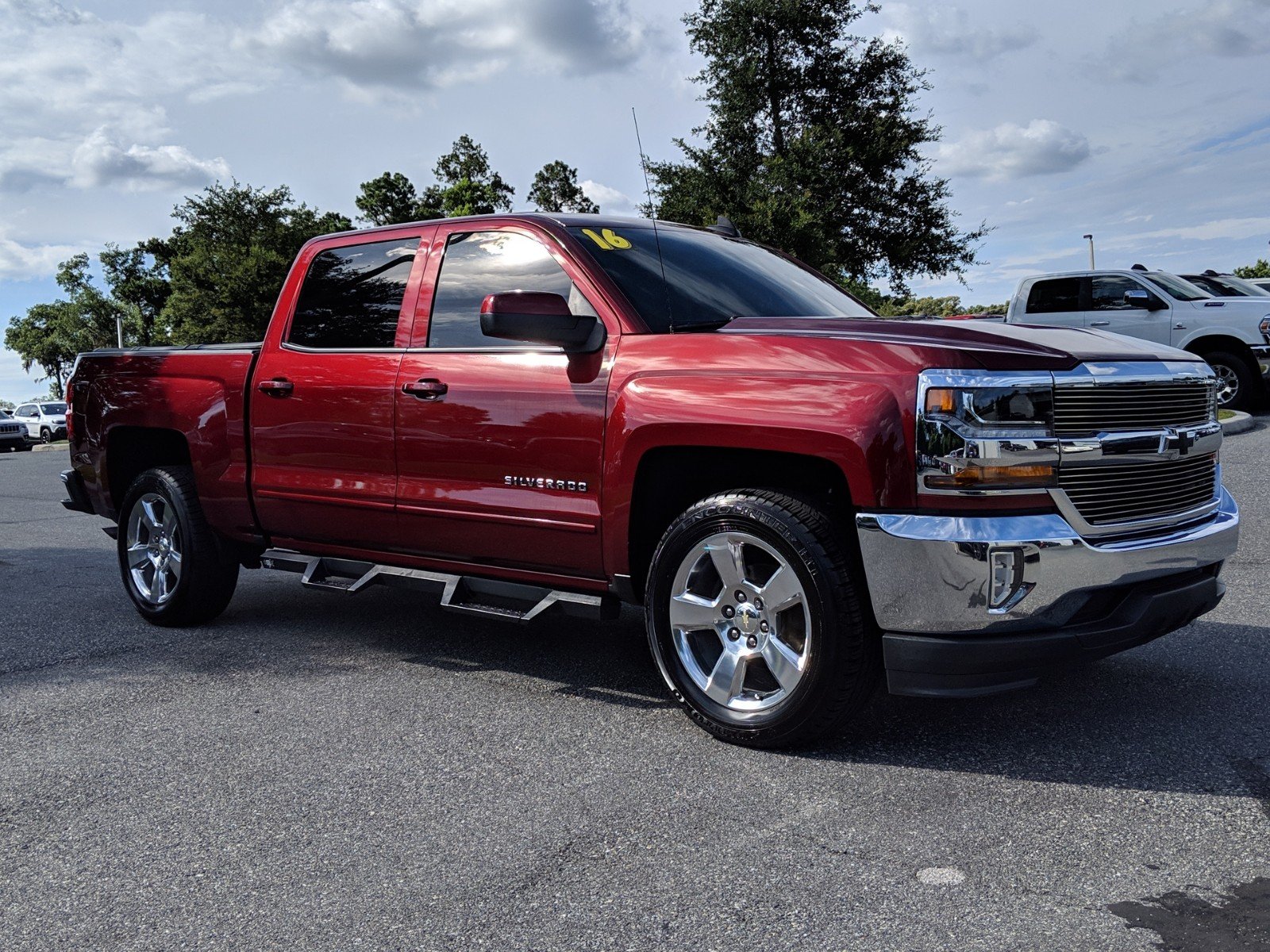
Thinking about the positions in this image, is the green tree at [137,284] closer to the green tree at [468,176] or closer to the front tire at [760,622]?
the green tree at [468,176]

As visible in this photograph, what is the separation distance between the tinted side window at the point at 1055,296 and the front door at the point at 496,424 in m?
13.3

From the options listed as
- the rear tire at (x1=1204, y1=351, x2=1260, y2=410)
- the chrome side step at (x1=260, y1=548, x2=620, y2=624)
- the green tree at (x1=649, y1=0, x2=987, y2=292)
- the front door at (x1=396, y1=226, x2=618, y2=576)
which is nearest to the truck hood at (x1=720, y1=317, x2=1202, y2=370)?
the front door at (x1=396, y1=226, x2=618, y2=576)

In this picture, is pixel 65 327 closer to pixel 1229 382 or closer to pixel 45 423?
pixel 45 423

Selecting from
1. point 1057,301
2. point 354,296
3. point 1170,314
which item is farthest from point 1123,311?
point 354,296

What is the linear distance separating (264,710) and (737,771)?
74.9 inches

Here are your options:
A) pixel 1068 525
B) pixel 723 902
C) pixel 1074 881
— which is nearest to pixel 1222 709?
pixel 1068 525

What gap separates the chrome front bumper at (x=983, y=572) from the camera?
3.44 meters

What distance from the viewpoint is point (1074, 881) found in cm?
288

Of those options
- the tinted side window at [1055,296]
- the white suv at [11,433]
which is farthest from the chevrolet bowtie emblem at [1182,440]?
the white suv at [11,433]

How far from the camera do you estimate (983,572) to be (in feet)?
11.3

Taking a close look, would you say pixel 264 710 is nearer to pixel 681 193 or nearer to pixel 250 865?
pixel 250 865

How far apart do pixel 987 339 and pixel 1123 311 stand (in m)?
13.9

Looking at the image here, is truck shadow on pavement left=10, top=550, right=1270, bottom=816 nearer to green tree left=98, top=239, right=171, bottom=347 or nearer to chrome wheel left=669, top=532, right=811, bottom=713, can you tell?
chrome wheel left=669, top=532, right=811, bottom=713

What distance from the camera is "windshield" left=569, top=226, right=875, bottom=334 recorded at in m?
4.43
